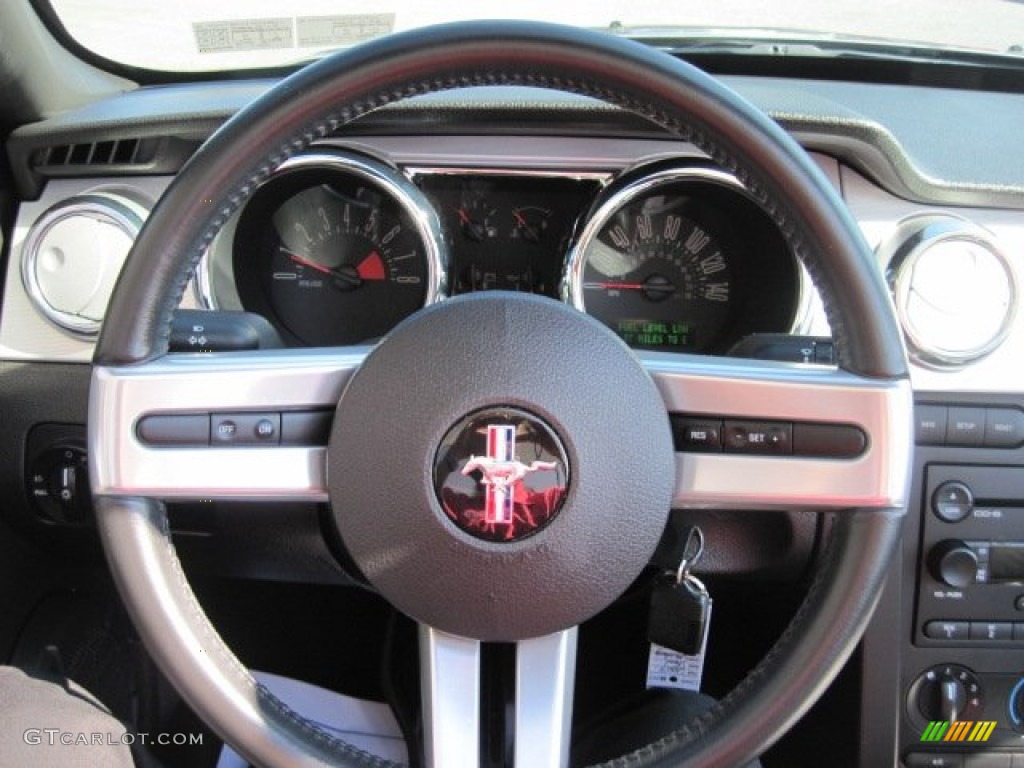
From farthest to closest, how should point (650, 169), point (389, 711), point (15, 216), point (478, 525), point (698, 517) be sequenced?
point (389, 711) → point (15, 216) → point (650, 169) → point (698, 517) → point (478, 525)

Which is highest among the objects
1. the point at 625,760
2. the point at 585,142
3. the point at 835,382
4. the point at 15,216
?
the point at 585,142

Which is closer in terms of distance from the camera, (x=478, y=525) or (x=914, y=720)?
Answer: (x=478, y=525)

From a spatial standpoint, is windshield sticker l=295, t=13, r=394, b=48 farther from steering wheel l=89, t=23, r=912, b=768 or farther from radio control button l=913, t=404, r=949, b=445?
radio control button l=913, t=404, r=949, b=445

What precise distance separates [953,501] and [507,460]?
2.66ft

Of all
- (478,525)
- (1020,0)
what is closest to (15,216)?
(478,525)

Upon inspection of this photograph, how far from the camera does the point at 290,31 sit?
6.16 ft

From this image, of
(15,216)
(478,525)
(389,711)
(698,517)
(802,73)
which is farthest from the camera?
(802,73)

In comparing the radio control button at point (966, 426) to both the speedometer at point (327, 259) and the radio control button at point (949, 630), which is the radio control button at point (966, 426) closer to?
the radio control button at point (949, 630)

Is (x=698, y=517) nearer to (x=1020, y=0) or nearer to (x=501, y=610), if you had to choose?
(x=501, y=610)

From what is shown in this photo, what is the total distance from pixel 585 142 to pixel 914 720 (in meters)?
0.98

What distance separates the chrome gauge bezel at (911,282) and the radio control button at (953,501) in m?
0.17

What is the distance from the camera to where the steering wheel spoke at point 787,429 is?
3.46 feet

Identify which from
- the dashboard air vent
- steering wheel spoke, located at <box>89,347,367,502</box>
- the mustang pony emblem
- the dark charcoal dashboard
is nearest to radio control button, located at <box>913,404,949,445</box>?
the dark charcoal dashboard

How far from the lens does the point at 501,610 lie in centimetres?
105
